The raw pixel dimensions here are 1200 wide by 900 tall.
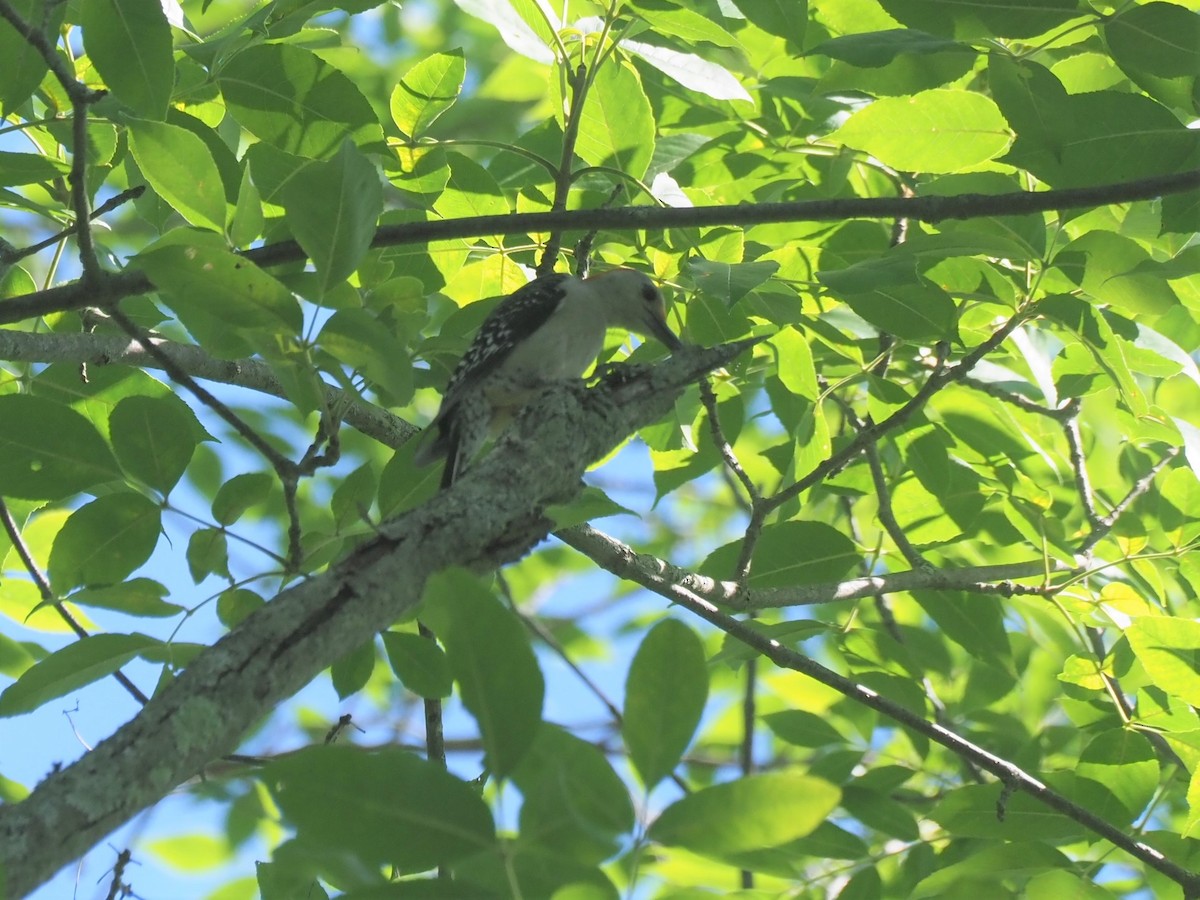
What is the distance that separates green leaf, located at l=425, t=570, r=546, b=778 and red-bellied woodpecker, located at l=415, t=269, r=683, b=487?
352 cm

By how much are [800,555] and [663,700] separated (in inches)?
97.9

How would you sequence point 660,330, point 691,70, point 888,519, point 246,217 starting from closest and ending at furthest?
point 246,217 → point 691,70 → point 888,519 → point 660,330

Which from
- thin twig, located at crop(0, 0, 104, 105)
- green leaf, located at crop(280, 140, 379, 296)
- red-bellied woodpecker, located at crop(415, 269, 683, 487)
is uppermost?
red-bellied woodpecker, located at crop(415, 269, 683, 487)

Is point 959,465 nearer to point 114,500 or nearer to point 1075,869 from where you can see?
point 1075,869

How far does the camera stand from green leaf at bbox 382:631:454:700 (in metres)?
3.07

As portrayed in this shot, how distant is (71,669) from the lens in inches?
102

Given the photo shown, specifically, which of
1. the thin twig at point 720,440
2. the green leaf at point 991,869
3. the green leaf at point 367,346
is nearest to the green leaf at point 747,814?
the green leaf at point 367,346

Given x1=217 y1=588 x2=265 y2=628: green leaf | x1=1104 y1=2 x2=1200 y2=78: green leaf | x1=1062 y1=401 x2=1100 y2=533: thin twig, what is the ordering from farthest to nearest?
x1=1062 y1=401 x2=1100 y2=533: thin twig < x1=217 y1=588 x2=265 y2=628: green leaf < x1=1104 y1=2 x2=1200 y2=78: green leaf

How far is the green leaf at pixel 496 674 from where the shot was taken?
1.65 meters

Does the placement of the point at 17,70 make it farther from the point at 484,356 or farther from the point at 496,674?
the point at 484,356

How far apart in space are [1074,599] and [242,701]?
321 centimetres

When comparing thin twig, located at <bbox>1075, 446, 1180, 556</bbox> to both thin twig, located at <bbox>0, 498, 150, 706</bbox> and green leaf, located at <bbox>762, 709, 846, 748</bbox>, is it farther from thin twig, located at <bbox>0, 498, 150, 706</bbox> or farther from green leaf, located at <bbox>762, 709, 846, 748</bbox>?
thin twig, located at <bbox>0, 498, 150, 706</bbox>

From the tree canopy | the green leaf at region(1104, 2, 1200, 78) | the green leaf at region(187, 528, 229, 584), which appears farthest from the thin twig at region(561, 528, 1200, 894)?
the green leaf at region(1104, 2, 1200, 78)

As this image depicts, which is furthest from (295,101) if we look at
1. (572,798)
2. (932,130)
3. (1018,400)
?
(1018,400)
